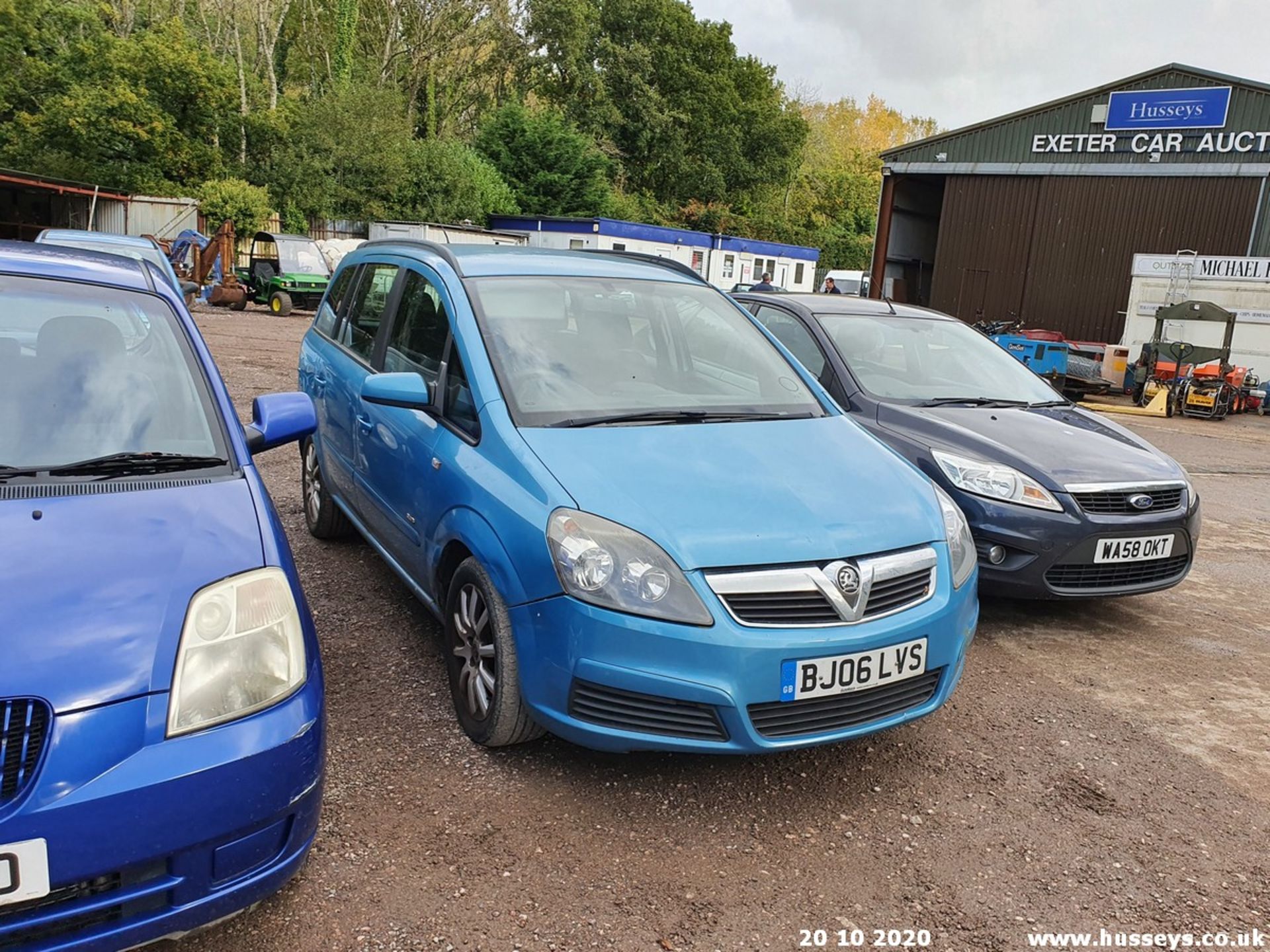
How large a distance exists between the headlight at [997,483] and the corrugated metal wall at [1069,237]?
2085 centimetres

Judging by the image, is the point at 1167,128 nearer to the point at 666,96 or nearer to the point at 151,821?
the point at 151,821

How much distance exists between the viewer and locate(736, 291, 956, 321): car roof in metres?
6.07

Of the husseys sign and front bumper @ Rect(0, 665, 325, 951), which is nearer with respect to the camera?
front bumper @ Rect(0, 665, 325, 951)

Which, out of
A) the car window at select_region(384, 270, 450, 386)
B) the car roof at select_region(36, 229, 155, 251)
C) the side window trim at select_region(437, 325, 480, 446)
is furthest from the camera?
the car roof at select_region(36, 229, 155, 251)

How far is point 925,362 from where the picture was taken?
5746mm

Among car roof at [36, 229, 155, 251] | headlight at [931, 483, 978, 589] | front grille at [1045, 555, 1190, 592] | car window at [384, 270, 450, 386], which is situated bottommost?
front grille at [1045, 555, 1190, 592]

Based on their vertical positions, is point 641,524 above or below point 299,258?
below

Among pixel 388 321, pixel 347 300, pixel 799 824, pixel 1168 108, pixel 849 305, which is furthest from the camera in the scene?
pixel 1168 108

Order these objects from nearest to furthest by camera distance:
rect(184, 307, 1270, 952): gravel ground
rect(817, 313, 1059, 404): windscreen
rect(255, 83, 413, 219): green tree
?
rect(184, 307, 1270, 952): gravel ground < rect(817, 313, 1059, 404): windscreen < rect(255, 83, 413, 219): green tree

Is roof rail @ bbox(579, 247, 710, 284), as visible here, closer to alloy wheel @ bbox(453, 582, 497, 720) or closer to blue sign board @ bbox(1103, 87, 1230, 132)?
alloy wheel @ bbox(453, 582, 497, 720)

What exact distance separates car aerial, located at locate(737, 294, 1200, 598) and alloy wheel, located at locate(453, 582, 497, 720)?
8.54 feet

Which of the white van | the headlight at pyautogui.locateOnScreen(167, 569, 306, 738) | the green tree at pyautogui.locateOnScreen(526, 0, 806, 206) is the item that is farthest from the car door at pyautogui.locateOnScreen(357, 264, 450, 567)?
the green tree at pyautogui.locateOnScreen(526, 0, 806, 206)

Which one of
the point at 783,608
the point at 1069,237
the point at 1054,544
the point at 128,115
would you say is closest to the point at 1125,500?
the point at 1054,544

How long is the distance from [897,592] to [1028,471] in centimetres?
203
